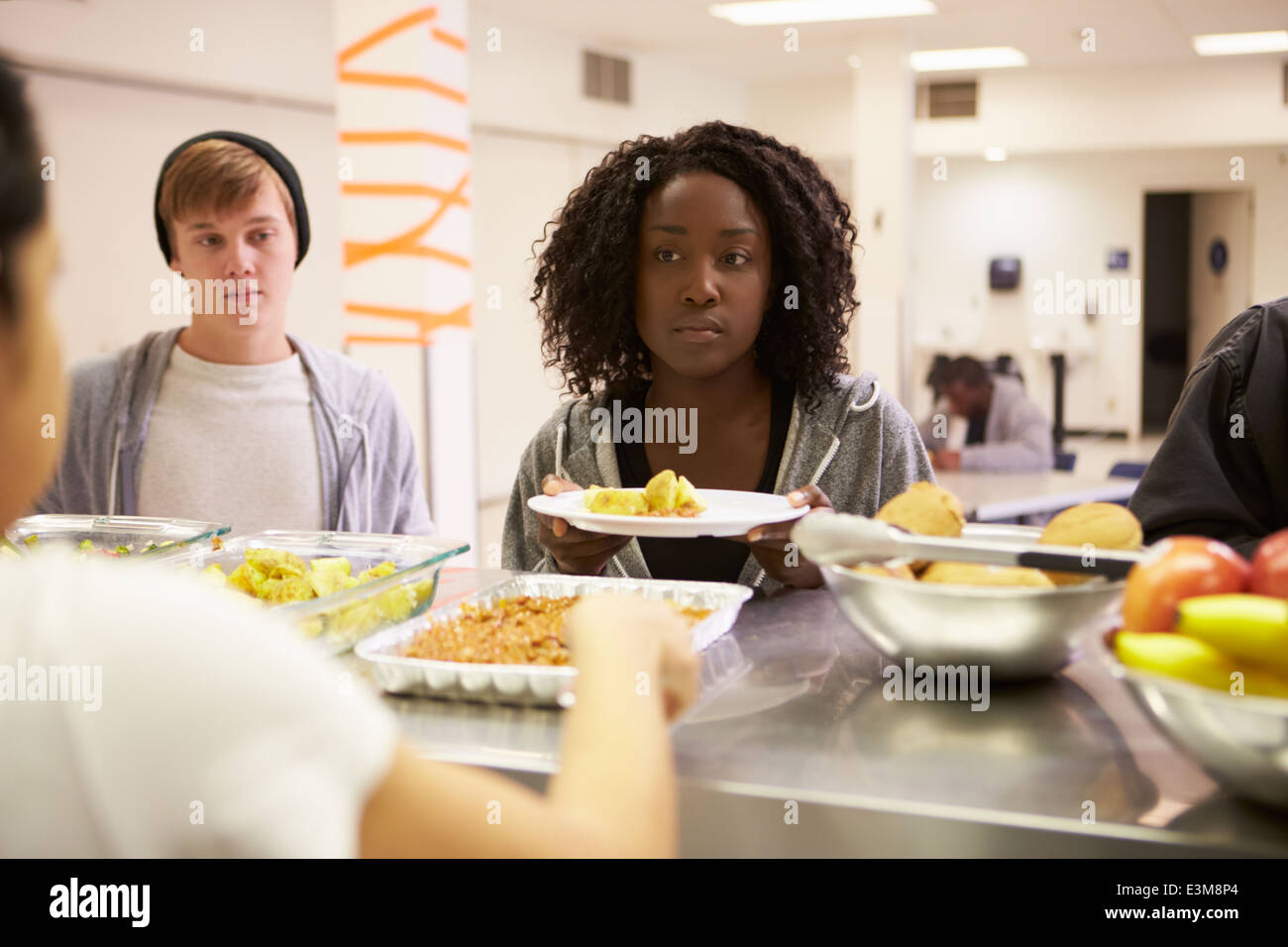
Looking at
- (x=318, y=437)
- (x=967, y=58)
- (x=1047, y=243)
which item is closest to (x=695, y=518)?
(x=318, y=437)

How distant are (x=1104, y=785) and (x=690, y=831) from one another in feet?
1.24

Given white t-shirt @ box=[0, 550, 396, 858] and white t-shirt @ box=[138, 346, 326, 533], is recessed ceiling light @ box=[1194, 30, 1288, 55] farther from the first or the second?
white t-shirt @ box=[0, 550, 396, 858]

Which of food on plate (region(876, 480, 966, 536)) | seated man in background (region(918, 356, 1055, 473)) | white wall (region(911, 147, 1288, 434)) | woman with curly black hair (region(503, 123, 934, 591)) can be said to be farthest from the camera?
white wall (region(911, 147, 1288, 434))

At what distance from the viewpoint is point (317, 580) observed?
156cm

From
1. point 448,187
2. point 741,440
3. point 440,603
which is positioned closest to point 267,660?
point 440,603

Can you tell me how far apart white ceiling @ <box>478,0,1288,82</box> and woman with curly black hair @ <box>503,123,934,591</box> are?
5.45m

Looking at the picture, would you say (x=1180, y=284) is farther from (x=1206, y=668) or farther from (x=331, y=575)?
(x=1206, y=668)

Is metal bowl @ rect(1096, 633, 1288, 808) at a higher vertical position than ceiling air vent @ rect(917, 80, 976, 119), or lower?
lower

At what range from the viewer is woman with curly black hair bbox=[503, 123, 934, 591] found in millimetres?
2047

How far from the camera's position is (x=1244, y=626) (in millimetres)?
964

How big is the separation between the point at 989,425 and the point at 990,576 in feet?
16.3

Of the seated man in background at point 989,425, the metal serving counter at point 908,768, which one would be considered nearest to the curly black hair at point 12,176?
the metal serving counter at point 908,768

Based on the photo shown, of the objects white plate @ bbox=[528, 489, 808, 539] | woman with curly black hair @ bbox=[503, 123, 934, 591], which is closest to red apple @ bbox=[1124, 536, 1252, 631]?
white plate @ bbox=[528, 489, 808, 539]
